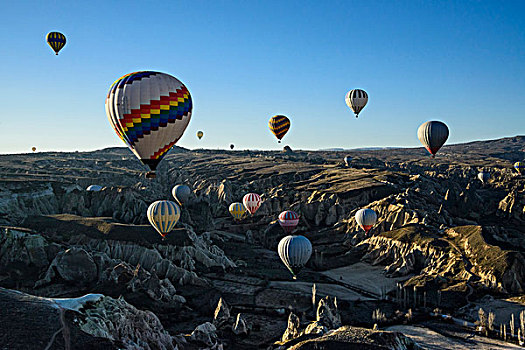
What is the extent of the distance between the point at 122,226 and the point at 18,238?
10779mm

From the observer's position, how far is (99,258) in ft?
141

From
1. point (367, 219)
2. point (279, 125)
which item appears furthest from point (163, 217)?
point (279, 125)

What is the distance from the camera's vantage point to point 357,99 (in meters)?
67.5

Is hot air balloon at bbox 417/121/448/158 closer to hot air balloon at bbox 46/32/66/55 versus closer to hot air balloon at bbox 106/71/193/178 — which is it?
hot air balloon at bbox 106/71/193/178

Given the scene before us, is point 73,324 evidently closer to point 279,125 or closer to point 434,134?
point 434,134

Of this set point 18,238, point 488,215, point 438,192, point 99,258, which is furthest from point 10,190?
point 488,215

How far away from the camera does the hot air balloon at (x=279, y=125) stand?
76.0 metres

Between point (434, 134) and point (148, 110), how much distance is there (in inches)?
1766

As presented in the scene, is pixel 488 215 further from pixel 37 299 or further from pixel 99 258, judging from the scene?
pixel 37 299

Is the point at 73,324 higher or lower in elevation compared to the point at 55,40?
lower

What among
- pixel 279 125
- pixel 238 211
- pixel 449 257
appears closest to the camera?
pixel 449 257

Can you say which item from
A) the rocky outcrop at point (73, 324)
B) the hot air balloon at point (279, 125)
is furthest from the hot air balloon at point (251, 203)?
the rocky outcrop at point (73, 324)

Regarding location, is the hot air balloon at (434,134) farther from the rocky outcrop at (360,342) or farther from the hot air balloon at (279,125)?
the rocky outcrop at (360,342)

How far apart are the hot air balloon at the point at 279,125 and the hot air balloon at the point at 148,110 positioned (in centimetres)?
4090
